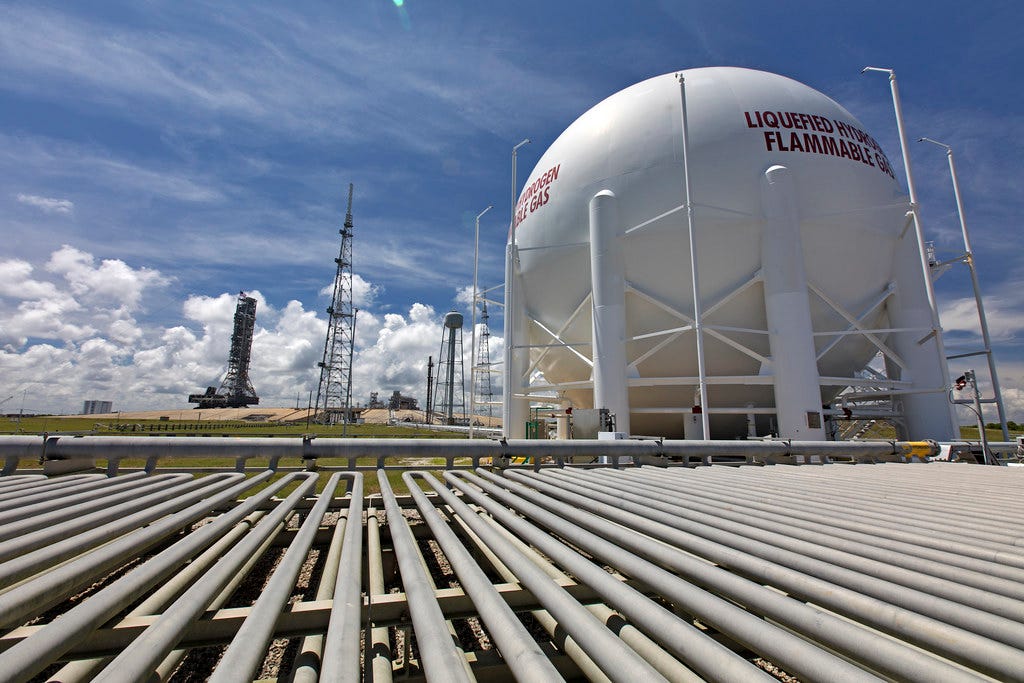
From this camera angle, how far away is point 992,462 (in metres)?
9.14

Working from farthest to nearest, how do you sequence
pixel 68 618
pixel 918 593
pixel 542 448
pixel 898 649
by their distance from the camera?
pixel 542 448 → pixel 918 593 → pixel 68 618 → pixel 898 649

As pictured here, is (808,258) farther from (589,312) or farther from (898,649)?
(898,649)

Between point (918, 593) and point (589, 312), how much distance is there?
1157 cm

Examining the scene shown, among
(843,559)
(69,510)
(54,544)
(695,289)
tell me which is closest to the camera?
(843,559)

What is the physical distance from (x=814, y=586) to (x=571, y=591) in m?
1.05

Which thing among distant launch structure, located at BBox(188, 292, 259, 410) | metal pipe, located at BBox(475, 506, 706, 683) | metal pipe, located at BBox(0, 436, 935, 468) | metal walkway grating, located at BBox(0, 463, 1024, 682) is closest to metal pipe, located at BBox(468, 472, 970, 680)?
metal walkway grating, located at BBox(0, 463, 1024, 682)

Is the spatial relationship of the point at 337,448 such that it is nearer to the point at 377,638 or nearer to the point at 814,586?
the point at 377,638

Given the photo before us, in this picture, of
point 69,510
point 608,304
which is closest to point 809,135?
point 608,304

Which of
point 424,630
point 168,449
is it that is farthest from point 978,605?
point 168,449

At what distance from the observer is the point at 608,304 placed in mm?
11648

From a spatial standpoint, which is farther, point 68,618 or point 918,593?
point 918,593

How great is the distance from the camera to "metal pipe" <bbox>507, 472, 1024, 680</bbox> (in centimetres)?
123

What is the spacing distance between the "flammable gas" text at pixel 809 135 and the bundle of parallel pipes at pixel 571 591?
985cm

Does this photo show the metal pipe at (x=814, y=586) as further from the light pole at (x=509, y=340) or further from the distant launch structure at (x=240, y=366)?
the distant launch structure at (x=240, y=366)
